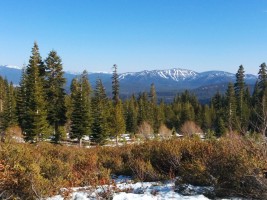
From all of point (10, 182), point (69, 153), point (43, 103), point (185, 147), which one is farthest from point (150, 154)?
point (43, 103)

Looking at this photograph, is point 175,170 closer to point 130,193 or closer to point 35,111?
point 130,193

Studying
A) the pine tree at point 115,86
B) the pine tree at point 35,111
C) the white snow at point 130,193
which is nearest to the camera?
the white snow at point 130,193

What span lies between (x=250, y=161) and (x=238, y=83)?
6596 centimetres

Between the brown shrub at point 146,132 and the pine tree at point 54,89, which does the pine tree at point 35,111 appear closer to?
the pine tree at point 54,89

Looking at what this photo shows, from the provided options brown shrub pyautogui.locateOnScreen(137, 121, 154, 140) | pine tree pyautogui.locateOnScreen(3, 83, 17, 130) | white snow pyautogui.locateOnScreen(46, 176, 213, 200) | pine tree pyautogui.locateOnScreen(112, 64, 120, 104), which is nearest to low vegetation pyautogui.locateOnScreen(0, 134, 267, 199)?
white snow pyautogui.locateOnScreen(46, 176, 213, 200)

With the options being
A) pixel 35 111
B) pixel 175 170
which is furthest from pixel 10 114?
pixel 175 170

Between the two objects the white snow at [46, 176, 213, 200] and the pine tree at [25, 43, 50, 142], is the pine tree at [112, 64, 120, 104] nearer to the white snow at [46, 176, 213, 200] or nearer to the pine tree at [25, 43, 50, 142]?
the pine tree at [25, 43, 50, 142]

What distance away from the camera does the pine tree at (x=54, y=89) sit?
1697 inches

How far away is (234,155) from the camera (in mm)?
6988

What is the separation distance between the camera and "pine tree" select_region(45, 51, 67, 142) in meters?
43.1

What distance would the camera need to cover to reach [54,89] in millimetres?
43156

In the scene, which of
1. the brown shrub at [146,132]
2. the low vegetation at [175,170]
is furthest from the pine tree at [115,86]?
the low vegetation at [175,170]

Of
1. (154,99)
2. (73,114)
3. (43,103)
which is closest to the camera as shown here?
(43,103)

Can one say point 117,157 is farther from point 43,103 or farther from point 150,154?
point 43,103
